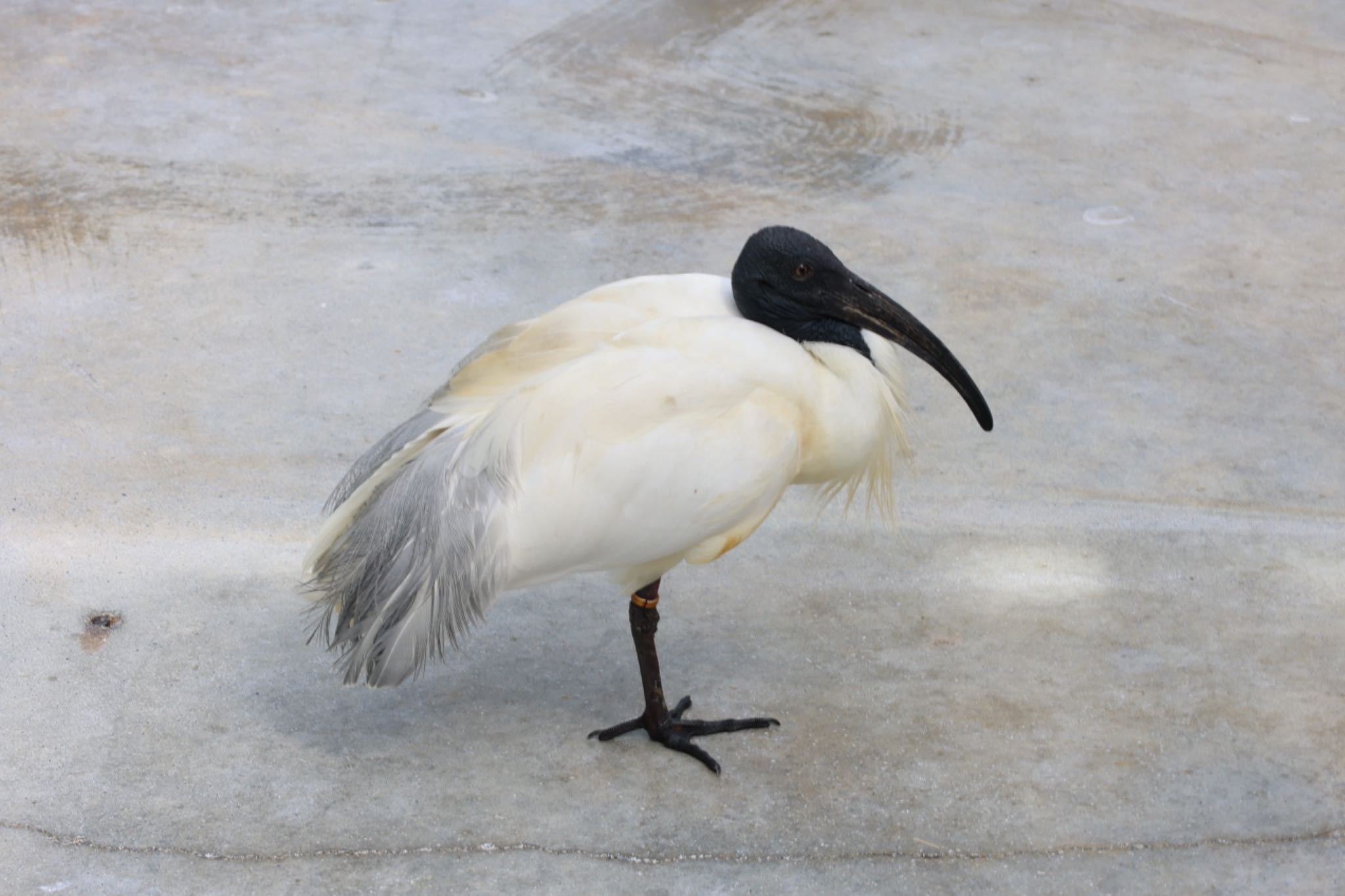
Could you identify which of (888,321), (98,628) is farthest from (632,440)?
(98,628)

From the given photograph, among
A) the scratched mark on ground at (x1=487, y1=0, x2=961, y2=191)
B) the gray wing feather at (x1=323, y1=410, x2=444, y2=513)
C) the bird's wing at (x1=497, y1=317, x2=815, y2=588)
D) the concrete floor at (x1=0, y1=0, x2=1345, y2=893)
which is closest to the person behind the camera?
the bird's wing at (x1=497, y1=317, x2=815, y2=588)

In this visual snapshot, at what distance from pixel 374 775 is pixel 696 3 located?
5534mm

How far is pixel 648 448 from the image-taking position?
2789 millimetres

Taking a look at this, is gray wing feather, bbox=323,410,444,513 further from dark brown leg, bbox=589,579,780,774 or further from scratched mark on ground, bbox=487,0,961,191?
scratched mark on ground, bbox=487,0,961,191

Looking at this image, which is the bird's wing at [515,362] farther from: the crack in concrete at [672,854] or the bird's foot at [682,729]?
the bird's foot at [682,729]

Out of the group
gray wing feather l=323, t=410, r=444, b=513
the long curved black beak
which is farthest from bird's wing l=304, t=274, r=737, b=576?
the long curved black beak

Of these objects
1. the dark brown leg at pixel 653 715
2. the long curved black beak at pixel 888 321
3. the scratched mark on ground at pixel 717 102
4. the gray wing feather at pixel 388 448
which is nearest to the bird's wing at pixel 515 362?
the gray wing feather at pixel 388 448

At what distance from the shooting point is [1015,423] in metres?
4.28

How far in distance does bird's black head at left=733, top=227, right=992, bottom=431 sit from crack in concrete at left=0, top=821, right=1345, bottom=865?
0.98 metres

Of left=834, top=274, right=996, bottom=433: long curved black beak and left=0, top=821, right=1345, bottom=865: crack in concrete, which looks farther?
left=834, top=274, right=996, bottom=433: long curved black beak

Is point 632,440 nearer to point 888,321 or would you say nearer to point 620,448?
point 620,448

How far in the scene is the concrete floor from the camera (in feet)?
9.56

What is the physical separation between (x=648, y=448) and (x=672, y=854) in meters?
0.79

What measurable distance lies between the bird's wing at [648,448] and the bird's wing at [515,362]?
123 millimetres
